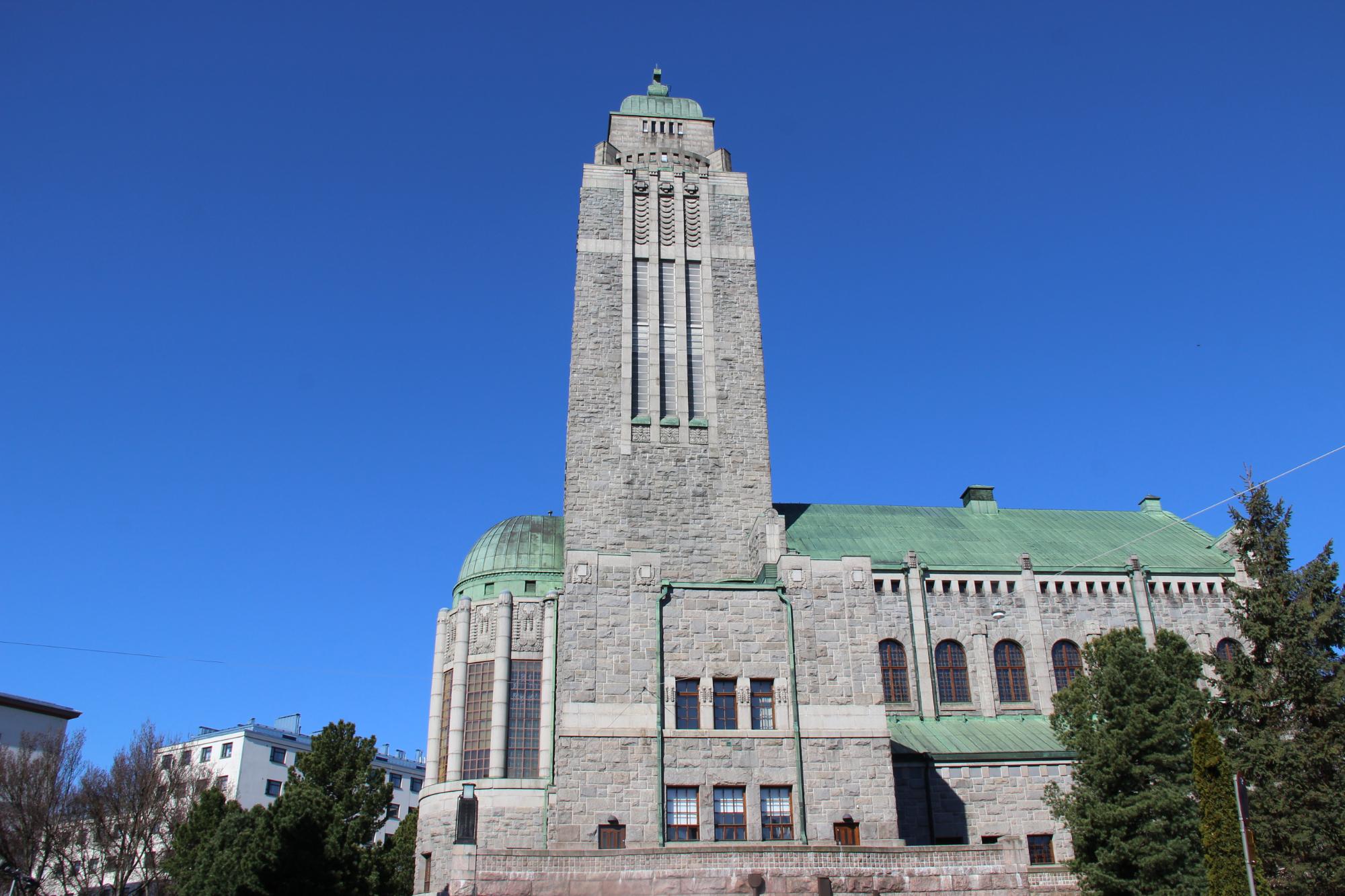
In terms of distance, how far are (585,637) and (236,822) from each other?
16387 mm

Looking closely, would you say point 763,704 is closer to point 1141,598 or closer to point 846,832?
point 846,832

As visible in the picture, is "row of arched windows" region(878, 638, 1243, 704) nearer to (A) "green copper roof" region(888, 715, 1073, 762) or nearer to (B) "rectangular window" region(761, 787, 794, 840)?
(A) "green copper roof" region(888, 715, 1073, 762)

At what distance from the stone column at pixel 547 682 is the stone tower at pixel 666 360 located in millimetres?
4473

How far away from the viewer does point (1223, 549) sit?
40.4 metres

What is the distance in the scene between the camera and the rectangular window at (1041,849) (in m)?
32.0

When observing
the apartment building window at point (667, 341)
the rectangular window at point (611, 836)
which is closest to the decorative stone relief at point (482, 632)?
the apartment building window at point (667, 341)

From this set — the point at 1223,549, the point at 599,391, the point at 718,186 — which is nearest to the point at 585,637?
the point at 599,391

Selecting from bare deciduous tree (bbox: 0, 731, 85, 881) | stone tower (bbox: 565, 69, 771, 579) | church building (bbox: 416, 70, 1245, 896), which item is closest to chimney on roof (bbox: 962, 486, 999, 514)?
church building (bbox: 416, 70, 1245, 896)

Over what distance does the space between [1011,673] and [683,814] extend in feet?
50.7

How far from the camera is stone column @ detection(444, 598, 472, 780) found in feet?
117

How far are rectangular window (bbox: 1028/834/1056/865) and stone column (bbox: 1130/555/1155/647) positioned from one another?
357 inches

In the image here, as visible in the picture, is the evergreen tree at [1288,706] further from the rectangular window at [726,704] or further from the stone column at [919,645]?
the rectangular window at [726,704]

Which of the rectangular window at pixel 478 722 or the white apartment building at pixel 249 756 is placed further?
the white apartment building at pixel 249 756

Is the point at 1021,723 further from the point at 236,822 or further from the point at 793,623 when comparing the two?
the point at 236,822
